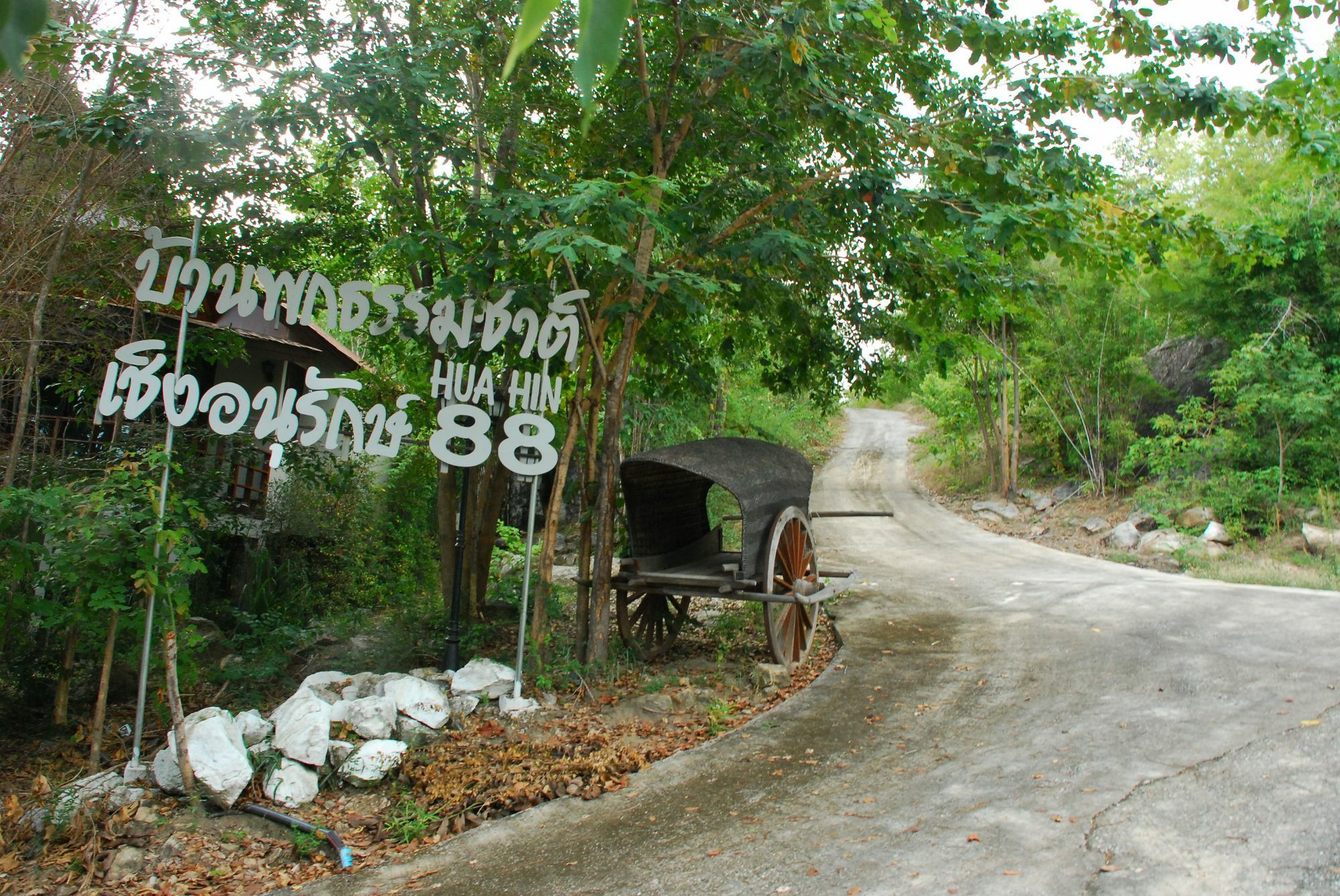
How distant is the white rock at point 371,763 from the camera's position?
5180 mm

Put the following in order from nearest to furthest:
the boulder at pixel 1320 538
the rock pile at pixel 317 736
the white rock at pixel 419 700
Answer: the rock pile at pixel 317 736
the white rock at pixel 419 700
the boulder at pixel 1320 538

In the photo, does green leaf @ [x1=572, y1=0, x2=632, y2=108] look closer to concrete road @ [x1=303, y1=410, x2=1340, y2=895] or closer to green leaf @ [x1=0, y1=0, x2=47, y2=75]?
green leaf @ [x1=0, y1=0, x2=47, y2=75]

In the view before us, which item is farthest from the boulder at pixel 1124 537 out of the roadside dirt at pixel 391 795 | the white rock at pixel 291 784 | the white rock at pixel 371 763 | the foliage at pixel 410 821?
the white rock at pixel 291 784

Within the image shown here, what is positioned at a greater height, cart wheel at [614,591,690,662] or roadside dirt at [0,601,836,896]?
cart wheel at [614,591,690,662]

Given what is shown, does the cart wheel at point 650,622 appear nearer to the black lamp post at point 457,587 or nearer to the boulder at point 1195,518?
the black lamp post at point 457,587

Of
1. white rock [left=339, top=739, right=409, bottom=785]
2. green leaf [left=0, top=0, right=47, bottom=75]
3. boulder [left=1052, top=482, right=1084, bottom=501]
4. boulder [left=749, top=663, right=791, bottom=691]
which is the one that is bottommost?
white rock [left=339, top=739, right=409, bottom=785]

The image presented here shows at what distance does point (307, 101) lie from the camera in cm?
625

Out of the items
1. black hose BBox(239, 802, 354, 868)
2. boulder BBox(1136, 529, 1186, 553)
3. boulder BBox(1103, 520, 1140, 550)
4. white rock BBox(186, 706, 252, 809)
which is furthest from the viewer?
boulder BBox(1103, 520, 1140, 550)

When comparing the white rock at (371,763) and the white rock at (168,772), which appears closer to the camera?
the white rock at (168,772)

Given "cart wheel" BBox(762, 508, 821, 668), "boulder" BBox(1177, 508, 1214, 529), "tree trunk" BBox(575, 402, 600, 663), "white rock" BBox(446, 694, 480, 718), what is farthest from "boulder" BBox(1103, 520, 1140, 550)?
"white rock" BBox(446, 694, 480, 718)

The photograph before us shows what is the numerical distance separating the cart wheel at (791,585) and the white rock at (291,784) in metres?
3.16

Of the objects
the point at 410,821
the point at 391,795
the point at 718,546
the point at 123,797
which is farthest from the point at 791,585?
the point at 123,797

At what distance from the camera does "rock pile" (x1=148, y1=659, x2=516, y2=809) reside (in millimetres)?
4867

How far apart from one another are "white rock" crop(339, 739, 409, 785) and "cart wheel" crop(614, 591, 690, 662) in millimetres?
2271
